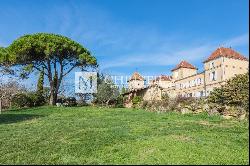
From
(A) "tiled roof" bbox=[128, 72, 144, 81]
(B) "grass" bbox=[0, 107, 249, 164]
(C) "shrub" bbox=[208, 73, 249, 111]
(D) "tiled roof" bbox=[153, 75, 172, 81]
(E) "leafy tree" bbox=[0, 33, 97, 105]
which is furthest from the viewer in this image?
(A) "tiled roof" bbox=[128, 72, 144, 81]

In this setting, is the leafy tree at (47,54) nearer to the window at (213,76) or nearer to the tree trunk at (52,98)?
the tree trunk at (52,98)

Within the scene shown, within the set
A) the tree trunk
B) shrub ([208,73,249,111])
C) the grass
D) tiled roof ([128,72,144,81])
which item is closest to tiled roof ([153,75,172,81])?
tiled roof ([128,72,144,81])

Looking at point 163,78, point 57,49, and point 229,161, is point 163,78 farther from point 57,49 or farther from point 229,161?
point 229,161

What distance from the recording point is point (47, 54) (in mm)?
43219

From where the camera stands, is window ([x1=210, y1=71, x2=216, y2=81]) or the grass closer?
the grass

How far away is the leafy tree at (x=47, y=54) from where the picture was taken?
4344 cm

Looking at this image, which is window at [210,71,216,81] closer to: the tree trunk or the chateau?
the chateau

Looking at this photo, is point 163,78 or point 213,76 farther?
point 163,78
